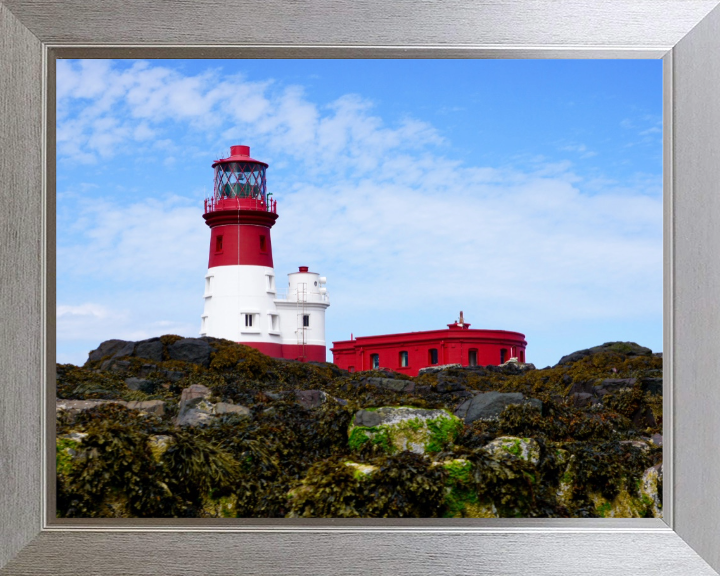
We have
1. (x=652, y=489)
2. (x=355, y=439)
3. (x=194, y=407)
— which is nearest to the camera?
(x=652, y=489)

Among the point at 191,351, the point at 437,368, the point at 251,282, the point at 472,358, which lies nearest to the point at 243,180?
the point at 251,282

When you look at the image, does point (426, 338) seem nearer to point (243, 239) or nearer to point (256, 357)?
point (256, 357)

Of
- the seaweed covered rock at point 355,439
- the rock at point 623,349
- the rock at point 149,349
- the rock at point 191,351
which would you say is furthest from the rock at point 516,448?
the rock at point 149,349

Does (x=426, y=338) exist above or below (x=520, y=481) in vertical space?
above

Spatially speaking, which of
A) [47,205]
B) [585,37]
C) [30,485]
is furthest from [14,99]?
[585,37]

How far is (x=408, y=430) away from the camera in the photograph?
2959 mm

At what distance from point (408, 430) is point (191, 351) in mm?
2096

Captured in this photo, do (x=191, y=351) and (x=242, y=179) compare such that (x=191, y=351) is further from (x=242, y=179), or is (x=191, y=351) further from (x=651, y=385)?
(x=651, y=385)

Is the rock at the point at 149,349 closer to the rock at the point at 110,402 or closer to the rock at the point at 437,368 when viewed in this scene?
the rock at the point at 110,402

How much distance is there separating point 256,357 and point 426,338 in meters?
1.10

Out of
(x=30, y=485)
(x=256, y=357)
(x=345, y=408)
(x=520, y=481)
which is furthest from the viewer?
(x=256, y=357)

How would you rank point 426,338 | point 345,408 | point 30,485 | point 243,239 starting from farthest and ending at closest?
1. point 243,239
2. point 426,338
3. point 345,408
4. point 30,485

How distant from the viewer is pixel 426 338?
3.91 meters

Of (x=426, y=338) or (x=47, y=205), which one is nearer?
(x=47, y=205)
